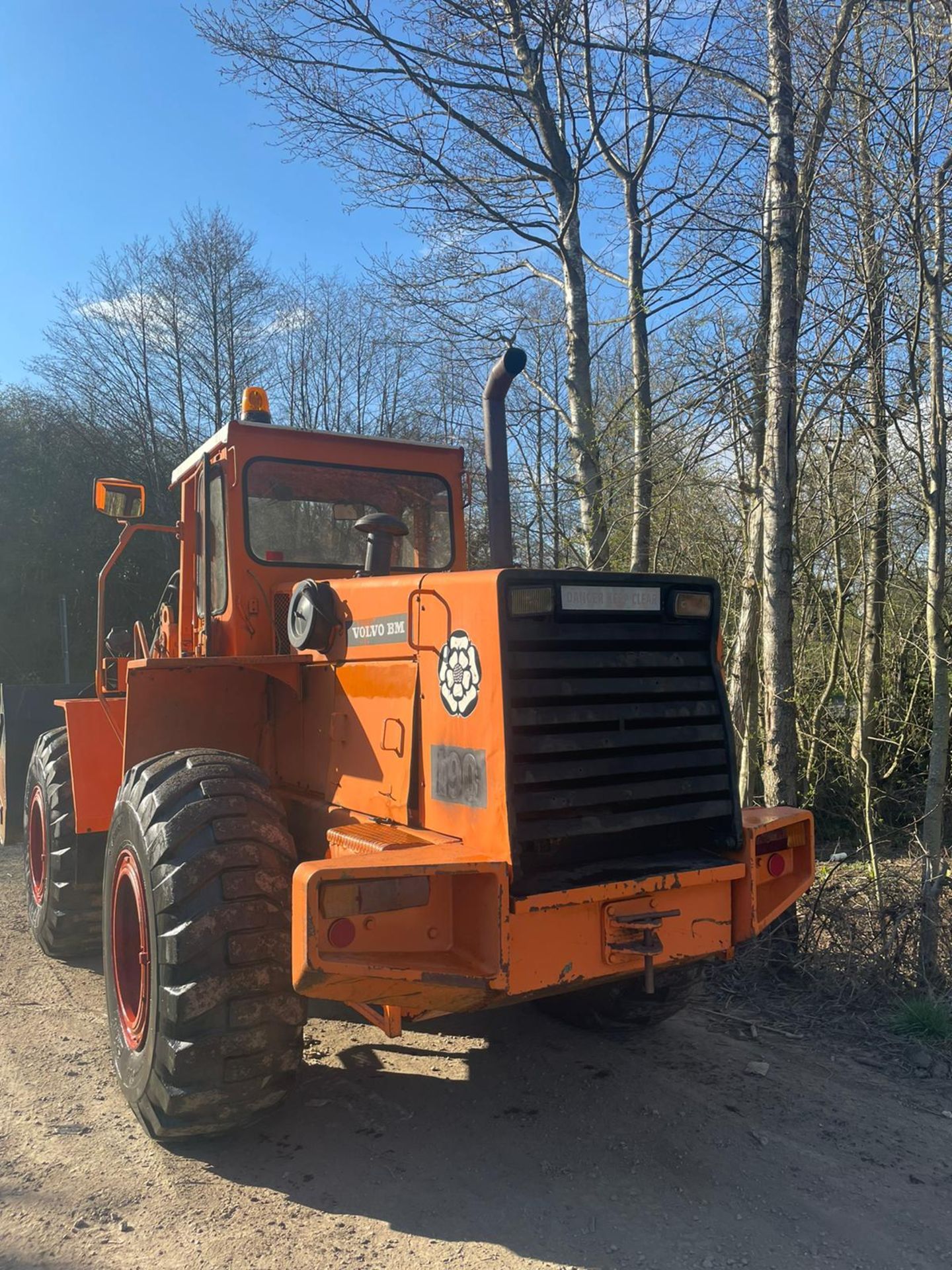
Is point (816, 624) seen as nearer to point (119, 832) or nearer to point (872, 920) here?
point (872, 920)

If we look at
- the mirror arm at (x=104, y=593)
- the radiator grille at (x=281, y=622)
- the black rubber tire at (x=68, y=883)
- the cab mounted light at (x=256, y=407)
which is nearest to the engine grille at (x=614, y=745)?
the radiator grille at (x=281, y=622)

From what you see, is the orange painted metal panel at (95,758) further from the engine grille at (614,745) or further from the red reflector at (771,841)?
the red reflector at (771,841)

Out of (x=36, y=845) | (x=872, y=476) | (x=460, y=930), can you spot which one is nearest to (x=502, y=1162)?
(x=460, y=930)

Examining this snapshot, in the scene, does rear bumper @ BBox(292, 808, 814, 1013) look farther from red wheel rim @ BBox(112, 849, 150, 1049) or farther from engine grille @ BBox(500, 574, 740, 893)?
red wheel rim @ BBox(112, 849, 150, 1049)

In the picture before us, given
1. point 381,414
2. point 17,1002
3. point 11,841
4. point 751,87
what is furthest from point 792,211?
point 381,414

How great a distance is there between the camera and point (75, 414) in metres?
21.8

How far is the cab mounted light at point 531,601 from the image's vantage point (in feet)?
10.2

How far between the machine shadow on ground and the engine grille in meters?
1.04

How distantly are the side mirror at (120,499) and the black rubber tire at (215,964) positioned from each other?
7.79 ft

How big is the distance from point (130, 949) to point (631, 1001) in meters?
2.16

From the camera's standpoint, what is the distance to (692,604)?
3598 mm

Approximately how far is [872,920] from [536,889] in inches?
116

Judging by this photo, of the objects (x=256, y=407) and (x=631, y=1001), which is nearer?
(x=631, y=1001)

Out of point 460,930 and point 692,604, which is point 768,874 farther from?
point 460,930
